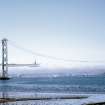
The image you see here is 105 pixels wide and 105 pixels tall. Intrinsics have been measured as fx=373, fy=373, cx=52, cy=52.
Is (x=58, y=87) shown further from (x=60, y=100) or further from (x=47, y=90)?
(x=60, y=100)

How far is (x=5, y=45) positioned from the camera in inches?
1889

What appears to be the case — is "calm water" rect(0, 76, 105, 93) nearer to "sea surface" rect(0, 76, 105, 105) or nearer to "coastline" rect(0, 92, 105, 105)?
"sea surface" rect(0, 76, 105, 105)

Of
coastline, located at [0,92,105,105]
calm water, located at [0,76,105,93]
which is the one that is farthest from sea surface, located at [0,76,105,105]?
coastline, located at [0,92,105,105]

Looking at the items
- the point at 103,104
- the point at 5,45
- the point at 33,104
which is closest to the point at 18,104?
the point at 33,104

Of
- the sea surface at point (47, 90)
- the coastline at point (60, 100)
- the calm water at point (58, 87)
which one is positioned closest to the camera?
the coastline at point (60, 100)

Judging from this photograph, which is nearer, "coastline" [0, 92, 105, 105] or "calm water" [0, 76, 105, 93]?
"coastline" [0, 92, 105, 105]

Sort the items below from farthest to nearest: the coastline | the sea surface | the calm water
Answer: the calm water, the sea surface, the coastline

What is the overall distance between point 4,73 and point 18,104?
5.38m

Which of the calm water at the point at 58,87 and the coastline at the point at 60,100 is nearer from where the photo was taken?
the coastline at the point at 60,100

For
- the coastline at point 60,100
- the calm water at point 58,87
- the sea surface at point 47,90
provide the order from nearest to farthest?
1. the coastline at point 60,100
2. the sea surface at point 47,90
3. the calm water at point 58,87

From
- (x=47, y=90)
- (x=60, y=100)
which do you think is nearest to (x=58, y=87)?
(x=47, y=90)

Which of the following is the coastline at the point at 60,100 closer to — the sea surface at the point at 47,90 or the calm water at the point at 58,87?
the sea surface at the point at 47,90

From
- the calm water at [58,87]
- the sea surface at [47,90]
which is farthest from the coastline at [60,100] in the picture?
the calm water at [58,87]

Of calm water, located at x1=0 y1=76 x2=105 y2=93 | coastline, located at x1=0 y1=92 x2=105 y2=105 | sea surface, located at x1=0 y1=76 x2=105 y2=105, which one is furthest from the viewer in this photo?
calm water, located at x1=0 y1=76 x2=105 y2=93
